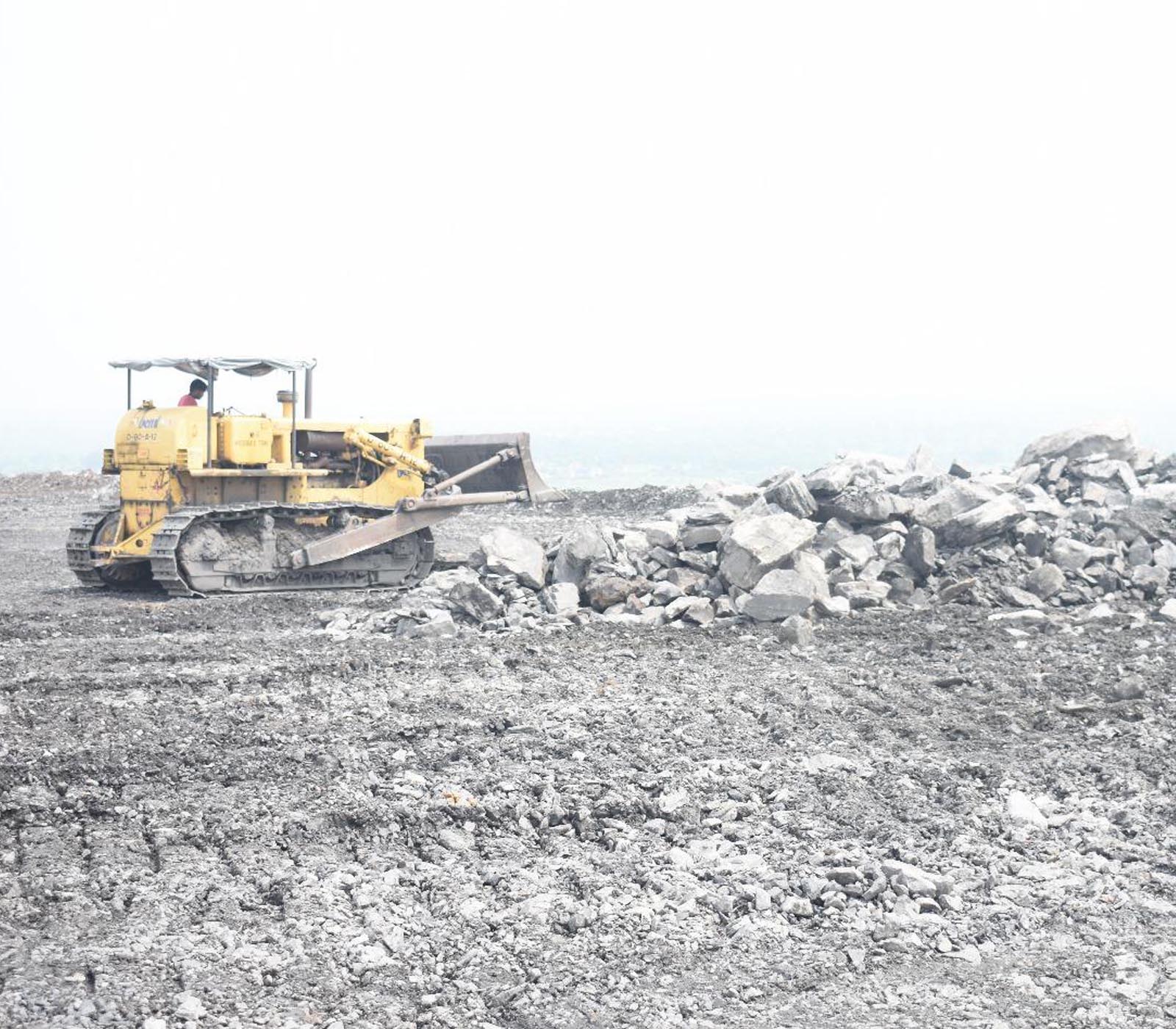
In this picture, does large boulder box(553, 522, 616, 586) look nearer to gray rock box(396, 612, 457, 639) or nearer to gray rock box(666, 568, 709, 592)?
gray rock box(666, 568, 709, 592)

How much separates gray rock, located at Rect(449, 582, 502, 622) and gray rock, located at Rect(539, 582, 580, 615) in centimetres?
49

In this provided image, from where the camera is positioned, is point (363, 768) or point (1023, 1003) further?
point (363, 768)

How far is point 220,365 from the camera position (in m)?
12.8

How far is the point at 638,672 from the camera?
9.16 meters

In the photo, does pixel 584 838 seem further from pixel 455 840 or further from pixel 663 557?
pixel 663 557

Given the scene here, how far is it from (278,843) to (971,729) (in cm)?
425

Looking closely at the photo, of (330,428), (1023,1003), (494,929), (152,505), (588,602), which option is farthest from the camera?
(330,428)

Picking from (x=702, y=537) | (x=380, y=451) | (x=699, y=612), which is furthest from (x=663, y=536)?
(x=380, y=451)

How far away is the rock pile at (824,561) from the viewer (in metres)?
11.3

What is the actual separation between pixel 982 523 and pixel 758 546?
264 cm

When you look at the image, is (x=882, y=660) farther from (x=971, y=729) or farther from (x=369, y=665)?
(x=369, y=665)

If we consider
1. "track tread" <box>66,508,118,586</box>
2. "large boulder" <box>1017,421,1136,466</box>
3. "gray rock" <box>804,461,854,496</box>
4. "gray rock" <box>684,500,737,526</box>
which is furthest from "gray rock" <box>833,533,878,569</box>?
"track tread" <box>66,508,118,586</box>

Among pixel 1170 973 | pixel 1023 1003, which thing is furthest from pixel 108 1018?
pixel 1170 973

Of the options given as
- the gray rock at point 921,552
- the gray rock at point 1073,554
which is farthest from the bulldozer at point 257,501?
the gray rock at point 1073,554
